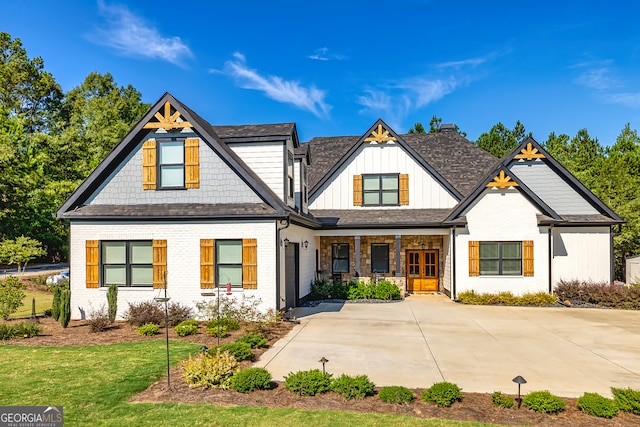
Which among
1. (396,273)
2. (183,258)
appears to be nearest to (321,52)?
(396,273)

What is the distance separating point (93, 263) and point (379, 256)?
12.8 m

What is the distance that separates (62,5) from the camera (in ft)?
53.7

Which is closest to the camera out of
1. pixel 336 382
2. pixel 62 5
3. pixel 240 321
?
pixel 336 382

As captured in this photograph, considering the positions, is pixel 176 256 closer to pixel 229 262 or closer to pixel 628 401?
pixel 229 262

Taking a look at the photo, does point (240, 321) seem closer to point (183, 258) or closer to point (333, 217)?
point (183, 258)

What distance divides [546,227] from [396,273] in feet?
21.8

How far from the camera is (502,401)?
630 cm

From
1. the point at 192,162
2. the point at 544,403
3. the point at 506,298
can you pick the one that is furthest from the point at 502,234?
the point at 192,162

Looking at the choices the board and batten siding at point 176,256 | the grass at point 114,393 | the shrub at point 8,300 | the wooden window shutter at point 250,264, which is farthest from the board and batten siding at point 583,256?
the shrub at point 8,300

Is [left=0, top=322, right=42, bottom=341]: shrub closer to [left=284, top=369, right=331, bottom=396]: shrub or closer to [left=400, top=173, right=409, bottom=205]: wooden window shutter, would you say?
[left=284, top=369, right=331, bottom=396]: shrub

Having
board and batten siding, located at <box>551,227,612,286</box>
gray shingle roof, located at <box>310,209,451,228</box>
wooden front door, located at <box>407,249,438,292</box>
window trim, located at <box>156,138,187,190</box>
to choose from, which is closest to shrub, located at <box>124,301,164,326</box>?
window trim, located at <box>156,138,187,190</box>

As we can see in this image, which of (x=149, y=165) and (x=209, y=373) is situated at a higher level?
(x=149, y=165)

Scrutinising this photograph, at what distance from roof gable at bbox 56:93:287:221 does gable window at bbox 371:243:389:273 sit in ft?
27.7

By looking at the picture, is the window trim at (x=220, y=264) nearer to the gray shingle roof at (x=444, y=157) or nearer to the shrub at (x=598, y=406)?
the gray shingle roof at (x=444, y=157)
